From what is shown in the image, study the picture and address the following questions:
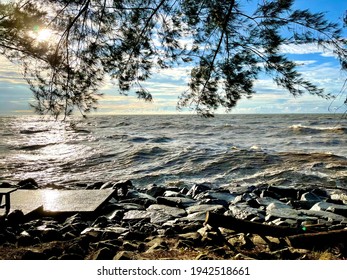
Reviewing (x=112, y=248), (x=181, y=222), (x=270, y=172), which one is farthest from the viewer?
(x=270, y=172)

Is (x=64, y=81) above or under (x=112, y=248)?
above

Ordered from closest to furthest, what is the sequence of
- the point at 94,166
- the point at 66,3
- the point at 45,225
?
the point at 66,3 < the point at 45,225 < the point at 94,166

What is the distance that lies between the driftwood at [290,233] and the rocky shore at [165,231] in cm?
5

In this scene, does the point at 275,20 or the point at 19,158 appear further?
the point at 19,158

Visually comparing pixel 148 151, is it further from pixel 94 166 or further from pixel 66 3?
pixel 66 3

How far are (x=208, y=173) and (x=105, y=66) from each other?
7.23 m

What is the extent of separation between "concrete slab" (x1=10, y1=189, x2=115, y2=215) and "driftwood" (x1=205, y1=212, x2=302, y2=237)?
2430 millimetres

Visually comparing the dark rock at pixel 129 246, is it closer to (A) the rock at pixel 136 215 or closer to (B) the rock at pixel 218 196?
(A) the rock at pixel 136 215

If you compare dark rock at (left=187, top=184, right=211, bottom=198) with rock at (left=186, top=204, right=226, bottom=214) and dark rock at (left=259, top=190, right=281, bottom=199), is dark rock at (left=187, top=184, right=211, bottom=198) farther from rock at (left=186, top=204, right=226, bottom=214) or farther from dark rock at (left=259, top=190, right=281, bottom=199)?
rock at (left=186, top=204, right=226, bottom=214)

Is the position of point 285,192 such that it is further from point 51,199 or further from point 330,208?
point 51,199

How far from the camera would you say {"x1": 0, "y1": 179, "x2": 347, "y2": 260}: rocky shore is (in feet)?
11.1

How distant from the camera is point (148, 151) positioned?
1513 centimetres

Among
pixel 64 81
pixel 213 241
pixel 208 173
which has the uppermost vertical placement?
pixel 64 81

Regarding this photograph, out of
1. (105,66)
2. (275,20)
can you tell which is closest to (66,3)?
(105,66)
